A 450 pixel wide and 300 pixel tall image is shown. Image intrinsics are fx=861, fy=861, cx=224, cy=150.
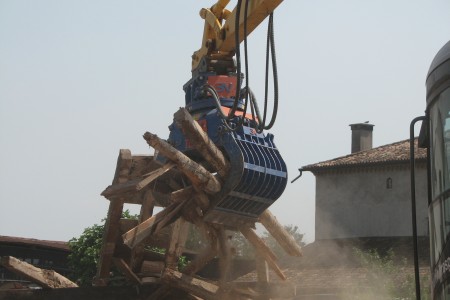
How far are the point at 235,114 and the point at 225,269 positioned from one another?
2418 millimetres

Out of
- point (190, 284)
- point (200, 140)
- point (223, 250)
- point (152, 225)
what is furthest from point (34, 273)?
point (200, 140)

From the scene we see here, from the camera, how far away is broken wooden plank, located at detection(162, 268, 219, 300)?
12.4 m

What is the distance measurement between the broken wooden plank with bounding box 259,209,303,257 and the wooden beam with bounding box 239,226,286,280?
247 millimetres

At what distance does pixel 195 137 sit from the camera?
494 inches

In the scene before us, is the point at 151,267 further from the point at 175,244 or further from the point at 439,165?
the point at 439,165

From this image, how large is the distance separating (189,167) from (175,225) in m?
1.08

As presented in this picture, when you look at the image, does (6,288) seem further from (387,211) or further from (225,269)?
(387,211)

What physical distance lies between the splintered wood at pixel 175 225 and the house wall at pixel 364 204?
2481cm

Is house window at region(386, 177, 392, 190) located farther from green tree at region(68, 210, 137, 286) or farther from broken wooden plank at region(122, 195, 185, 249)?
broken wooden plank at region(122, 195, 185, 249)

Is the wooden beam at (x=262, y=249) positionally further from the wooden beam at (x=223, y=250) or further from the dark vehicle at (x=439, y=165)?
the dark vehicle at (x=439, y=165)

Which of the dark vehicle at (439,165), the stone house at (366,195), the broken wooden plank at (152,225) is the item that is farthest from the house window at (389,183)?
the dark vehicle at (439,165)

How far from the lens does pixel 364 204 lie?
41125mm


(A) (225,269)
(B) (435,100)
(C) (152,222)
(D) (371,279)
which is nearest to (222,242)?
(A) (225,269)

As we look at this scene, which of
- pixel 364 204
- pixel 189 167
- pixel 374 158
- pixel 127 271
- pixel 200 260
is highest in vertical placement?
pixel 374 158
